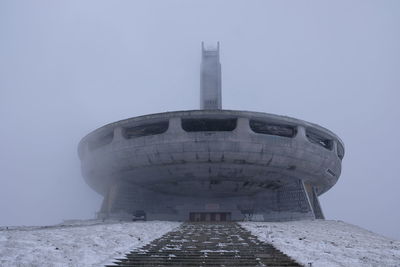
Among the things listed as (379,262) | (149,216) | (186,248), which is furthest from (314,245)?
(149,216)

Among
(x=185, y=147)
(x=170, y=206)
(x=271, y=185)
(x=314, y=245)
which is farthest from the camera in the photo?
(x=170, y=206)

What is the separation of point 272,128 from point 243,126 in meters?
3.21

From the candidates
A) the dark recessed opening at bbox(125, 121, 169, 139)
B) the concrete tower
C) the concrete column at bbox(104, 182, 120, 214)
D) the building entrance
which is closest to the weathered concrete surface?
the dark recessed opening at bbox(125, 121, 169, 139)

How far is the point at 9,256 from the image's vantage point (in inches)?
241

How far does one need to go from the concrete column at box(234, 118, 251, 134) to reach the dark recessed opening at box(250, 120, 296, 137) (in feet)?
3.92

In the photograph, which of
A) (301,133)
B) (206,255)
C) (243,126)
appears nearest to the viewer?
(206,255)

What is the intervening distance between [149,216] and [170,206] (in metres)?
2.05

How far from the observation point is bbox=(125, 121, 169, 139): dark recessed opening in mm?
24016

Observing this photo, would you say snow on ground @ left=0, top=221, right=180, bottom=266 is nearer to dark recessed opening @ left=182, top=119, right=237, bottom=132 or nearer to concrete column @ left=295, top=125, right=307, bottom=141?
dark recessed opening @ left=182, top=119, right=237, bottom=132

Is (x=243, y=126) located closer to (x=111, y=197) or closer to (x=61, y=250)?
(x=111, y=197)

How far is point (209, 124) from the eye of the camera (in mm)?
23922

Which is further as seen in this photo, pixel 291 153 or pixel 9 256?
pixel 291 153

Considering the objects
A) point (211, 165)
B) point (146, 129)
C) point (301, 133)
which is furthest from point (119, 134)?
point (301, 133)

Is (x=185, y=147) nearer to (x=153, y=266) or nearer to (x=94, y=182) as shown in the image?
(x=94, y=182)
